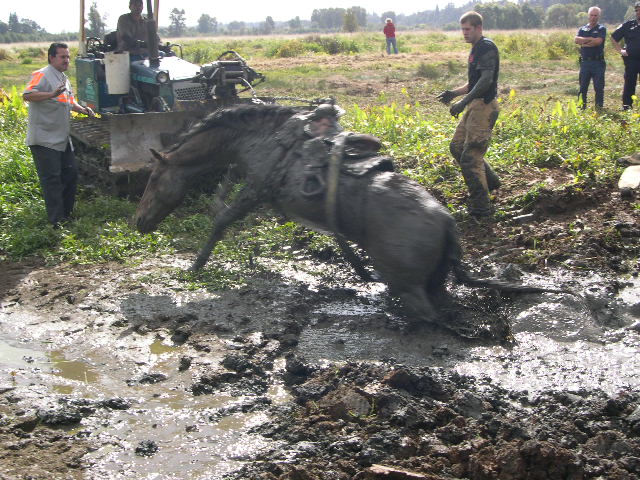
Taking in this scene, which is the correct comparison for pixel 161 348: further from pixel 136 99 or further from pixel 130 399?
pixel 136 99

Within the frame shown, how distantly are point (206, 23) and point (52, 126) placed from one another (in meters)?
127

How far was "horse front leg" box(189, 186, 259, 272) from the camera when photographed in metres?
6.43

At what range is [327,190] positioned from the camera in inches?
221

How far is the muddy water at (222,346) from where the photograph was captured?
4305 mm

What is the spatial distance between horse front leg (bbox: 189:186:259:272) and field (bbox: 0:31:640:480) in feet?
0.69

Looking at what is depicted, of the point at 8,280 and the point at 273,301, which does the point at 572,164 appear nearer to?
the point at 273,301

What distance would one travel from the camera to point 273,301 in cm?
634

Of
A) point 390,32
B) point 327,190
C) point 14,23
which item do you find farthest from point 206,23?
point 327,190

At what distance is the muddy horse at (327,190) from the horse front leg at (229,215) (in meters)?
0.01

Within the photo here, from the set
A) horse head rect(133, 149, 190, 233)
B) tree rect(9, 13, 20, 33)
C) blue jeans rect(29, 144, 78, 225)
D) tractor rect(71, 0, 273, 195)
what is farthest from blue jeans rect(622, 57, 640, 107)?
tree rect(9, 13, 20, 33)

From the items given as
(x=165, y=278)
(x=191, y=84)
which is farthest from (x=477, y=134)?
(x=191, y=84)

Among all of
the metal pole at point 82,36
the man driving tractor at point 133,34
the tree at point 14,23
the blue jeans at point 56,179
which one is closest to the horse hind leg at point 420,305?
the blue jeans at point 56,179

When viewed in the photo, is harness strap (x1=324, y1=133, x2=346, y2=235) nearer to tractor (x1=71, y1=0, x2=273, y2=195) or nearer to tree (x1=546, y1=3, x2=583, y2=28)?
tractor (x1=71, y1=0, x2=273, y2=195)

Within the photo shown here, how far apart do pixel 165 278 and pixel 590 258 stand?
417cm
